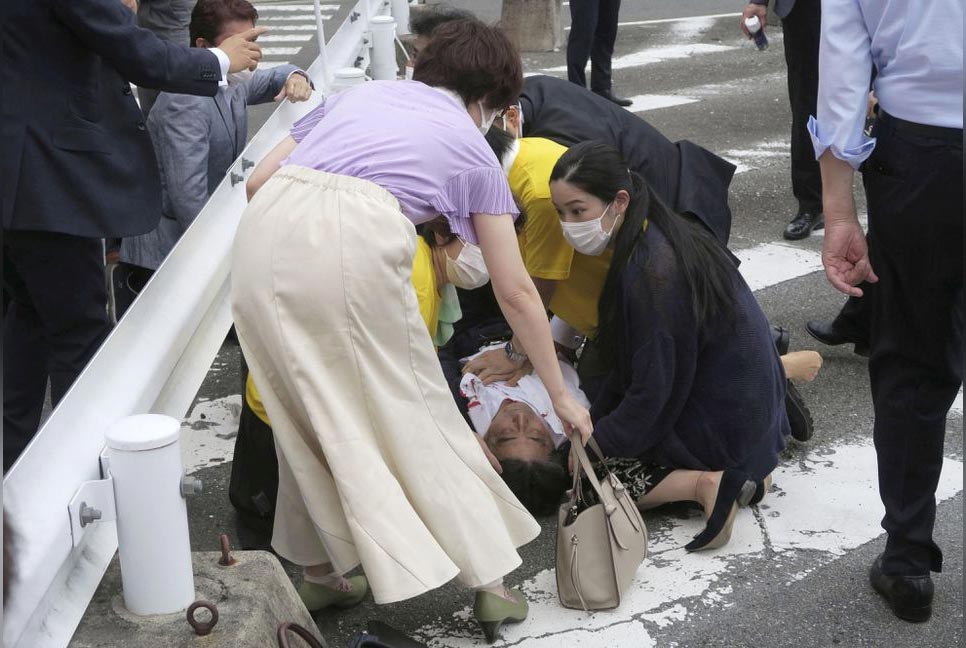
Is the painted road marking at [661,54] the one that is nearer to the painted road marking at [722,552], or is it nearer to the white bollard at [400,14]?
the white bollard at [400,14]

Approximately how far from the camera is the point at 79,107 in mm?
3146

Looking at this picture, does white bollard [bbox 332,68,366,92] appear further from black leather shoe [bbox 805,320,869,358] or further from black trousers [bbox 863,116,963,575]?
black trousers [bbox 863,116,963,575]

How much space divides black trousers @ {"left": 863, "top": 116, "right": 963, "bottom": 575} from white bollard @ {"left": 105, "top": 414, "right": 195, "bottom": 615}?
1.67 meters

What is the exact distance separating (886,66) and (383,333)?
1291mm

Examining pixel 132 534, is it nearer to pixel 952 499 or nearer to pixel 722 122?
pixel 952 499

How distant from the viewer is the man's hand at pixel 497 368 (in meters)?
4.00

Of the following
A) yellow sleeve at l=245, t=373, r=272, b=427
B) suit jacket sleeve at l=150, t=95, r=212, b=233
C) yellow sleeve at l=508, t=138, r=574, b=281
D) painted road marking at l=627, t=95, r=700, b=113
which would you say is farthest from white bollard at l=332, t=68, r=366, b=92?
painted road marking at l=627, t=95, r=700, b=113

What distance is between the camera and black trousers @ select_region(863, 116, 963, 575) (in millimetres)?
2736

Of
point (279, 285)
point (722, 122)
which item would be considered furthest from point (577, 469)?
point (722, 122)

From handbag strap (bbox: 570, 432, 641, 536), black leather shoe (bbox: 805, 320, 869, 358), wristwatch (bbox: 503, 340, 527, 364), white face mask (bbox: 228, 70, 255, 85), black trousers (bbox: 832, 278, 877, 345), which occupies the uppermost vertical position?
white face mask (bbox: 228, 70, 255, 85)

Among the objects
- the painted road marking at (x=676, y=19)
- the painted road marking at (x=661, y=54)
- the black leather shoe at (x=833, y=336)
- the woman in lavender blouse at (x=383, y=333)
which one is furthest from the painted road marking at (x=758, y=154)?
the painted road marking at (x=676, y=19)

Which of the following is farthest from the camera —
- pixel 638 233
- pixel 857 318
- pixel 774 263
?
pixel 774 263

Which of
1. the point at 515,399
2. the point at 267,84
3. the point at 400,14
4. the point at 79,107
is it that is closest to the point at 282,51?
the point at 267,84

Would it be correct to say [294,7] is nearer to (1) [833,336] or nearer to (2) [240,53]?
(2) [240,53]
